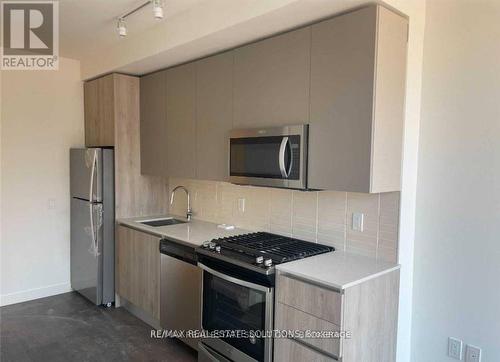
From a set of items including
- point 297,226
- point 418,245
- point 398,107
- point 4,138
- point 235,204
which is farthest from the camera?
point 4,138

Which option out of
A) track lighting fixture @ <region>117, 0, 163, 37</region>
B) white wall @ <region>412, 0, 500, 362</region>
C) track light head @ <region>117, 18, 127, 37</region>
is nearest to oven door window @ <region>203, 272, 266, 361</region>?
white wall @ <region>412, 0, 500, 362</region>

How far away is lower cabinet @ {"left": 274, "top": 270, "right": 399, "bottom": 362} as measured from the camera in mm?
1848

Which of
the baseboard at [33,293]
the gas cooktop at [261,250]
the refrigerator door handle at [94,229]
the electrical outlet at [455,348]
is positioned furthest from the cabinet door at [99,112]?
the electrical outlet at [455,348]

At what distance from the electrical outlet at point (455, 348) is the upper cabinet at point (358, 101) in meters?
0.99

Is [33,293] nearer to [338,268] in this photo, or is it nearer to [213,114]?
[213,114]

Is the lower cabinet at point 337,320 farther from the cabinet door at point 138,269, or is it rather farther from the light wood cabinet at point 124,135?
the light wood cabinet at point 124,135

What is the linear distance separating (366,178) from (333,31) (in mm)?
877

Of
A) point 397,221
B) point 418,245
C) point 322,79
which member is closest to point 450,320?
point 418,245

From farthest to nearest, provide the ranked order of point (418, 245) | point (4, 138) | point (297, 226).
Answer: point (4, 138), point (297, 226), point (418, 245)

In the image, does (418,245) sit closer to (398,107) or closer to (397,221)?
(397,221)

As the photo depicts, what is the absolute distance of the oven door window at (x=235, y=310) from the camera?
7.28 ft

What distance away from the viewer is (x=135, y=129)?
3910mm

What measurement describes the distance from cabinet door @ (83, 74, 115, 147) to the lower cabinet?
103 inches

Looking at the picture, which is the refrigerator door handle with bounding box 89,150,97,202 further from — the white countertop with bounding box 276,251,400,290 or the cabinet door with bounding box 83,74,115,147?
the white countertop with bounding box 276,251,400,290
